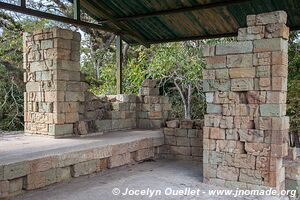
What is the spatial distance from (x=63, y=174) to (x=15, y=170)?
1120mm

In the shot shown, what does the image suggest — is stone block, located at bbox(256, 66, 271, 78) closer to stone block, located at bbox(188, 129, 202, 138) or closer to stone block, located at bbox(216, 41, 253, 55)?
stone block, located at bbox(216, 41, 253, 55)

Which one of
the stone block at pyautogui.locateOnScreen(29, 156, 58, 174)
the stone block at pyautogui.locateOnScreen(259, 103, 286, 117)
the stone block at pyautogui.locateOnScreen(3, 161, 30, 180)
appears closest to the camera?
the stone block at pyautogui.locateOnScreen(3, 161, 30, 180)

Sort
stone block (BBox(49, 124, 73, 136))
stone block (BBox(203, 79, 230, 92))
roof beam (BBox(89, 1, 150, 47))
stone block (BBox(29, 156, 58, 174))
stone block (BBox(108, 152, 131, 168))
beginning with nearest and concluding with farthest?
stone block (BBox(29, 156, 58, 174)) < stone block (BBox(203, 79, 230, 92)) < stone block (BBox(108, 152, 131, 168)) < stone block (BBox(49, 124, 73, 136)) < roof beam (BBox(89, 1, 150, 47))

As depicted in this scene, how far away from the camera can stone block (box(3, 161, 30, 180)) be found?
488 centimetres

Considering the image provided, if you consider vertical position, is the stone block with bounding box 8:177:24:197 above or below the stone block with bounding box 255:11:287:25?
below

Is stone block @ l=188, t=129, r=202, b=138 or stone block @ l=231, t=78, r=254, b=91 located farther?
stone block @ l=188, t=129, r=202, b=138

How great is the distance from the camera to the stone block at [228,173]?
602cm

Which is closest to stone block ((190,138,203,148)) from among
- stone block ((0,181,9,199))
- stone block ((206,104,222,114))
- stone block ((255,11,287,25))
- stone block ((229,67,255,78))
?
stone block ((206,104,222,114))

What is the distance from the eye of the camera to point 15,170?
196 inches

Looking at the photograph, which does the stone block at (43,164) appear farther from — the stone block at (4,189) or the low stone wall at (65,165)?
the stone block at (4,189)

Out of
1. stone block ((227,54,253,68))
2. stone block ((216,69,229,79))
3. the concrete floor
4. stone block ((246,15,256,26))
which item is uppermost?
stone block ((246,15,256,26))

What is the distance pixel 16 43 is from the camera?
1191cm

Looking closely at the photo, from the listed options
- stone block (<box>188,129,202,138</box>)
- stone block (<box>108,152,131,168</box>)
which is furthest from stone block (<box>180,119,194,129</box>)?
stone block (<box>108,152,131,168</box>)

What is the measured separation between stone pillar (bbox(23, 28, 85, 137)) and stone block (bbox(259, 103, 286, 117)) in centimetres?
456
